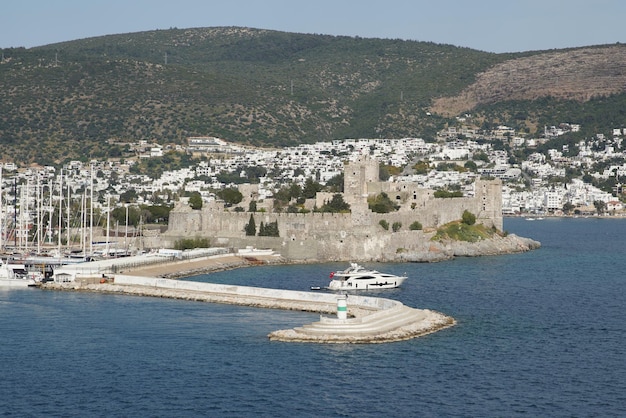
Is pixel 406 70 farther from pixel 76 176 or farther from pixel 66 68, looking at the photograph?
pixel 76 176

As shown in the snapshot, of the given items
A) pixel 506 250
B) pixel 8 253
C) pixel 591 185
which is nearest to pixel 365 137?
pixel 591 185

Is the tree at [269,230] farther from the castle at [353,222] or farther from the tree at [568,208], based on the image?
the tree at [568,208]

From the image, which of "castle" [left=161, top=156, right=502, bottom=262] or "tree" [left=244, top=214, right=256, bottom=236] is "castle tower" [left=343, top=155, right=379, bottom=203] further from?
"tree" [left=244, top=214, right=256, bottom=236]

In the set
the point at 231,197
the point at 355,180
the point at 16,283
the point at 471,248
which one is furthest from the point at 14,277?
the point at 471,248

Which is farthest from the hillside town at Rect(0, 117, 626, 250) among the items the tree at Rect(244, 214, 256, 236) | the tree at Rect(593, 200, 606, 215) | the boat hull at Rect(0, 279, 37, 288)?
the boat hull at Rect(0, 279, 37, 288)

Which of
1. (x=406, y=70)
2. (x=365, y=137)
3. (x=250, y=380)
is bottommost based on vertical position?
(x=250, y=380)

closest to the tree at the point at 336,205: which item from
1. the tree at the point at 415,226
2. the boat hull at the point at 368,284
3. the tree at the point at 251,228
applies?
the tree at the point at 415,226

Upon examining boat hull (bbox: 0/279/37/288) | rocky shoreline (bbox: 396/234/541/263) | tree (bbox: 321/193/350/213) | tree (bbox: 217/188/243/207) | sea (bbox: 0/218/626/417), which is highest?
tree (bbox: 217/188/243/207)
